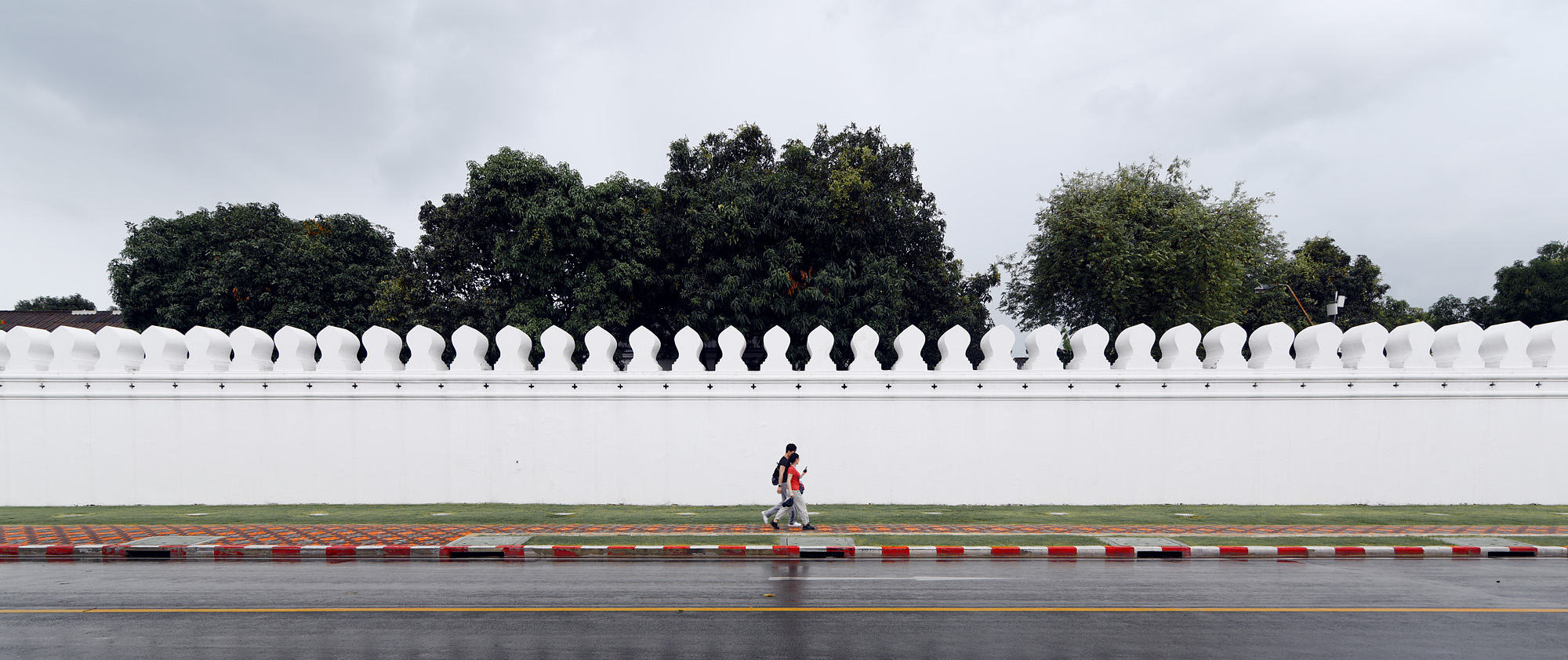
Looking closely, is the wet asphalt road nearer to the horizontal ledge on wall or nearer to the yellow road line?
the yellow road line

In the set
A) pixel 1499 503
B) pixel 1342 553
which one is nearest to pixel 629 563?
pixel 1342 553

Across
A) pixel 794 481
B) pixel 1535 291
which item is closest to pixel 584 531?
pixel 794 481

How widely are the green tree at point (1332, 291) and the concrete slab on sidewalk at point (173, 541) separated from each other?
3610 cm

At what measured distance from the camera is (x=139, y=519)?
9867 millimetres

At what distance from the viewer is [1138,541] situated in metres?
8.57

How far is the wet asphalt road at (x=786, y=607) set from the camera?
16.5ft

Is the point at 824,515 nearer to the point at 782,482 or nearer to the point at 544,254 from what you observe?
the point at 782,482

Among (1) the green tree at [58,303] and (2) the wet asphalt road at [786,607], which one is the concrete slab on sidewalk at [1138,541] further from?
(1) the green tree at [58,303]

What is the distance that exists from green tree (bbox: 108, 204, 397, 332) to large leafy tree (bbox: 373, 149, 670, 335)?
27.0ft

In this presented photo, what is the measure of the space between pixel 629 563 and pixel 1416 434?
445 inches

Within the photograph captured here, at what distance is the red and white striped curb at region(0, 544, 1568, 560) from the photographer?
323 inches

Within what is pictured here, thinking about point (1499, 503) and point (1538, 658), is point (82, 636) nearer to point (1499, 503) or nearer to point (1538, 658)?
point (1538, 658)

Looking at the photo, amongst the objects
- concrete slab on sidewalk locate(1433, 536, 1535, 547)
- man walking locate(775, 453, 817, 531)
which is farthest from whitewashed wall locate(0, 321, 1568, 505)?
concrete slab on sidewalk locate(1433, 536, 1535, 547)

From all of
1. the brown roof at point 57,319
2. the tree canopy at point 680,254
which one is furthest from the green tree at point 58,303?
the tree canopy at point 680,254
